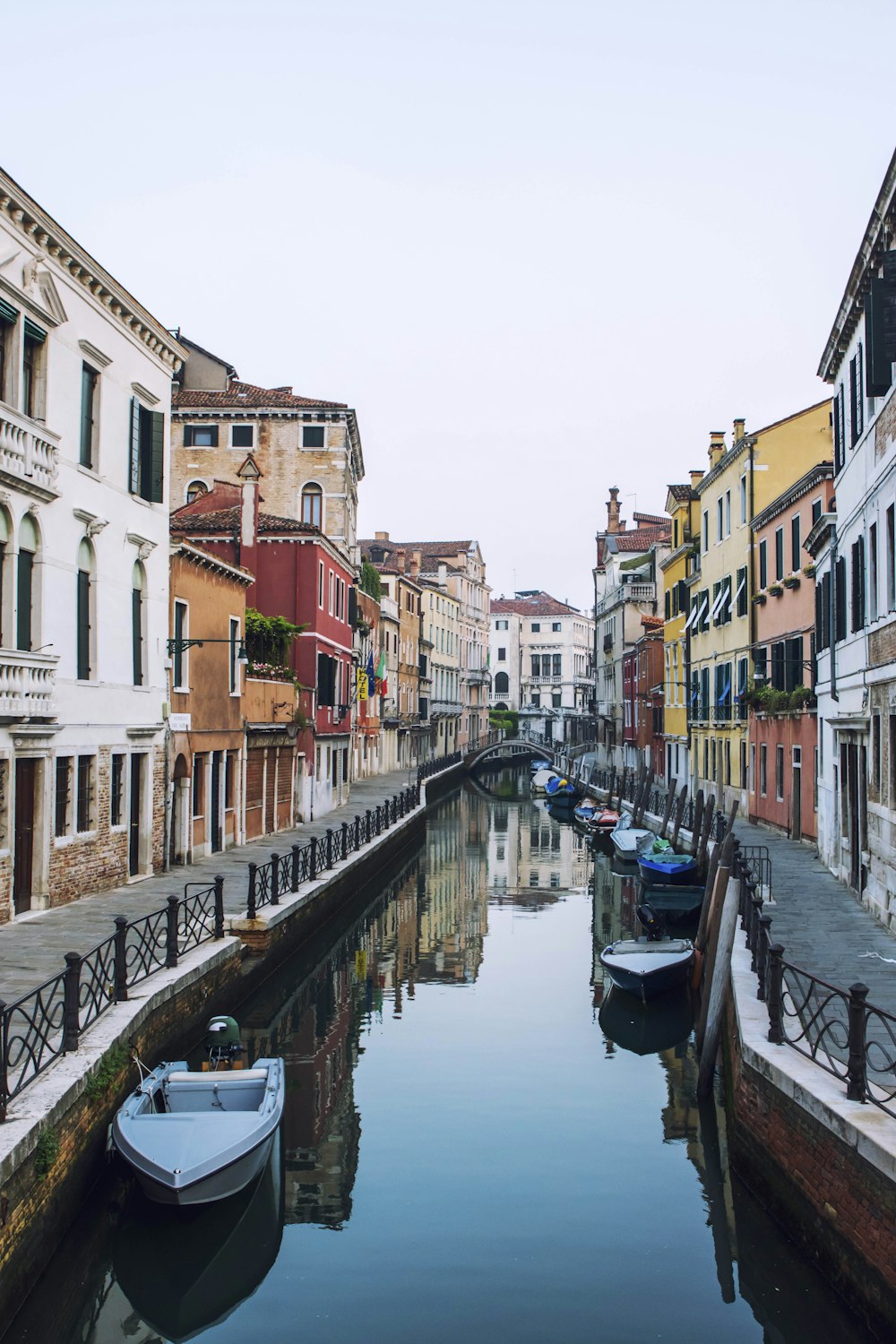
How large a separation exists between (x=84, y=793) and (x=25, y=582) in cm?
342

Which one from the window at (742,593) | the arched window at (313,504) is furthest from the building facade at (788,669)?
the arched window at (313,504)

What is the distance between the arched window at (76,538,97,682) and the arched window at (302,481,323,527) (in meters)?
25.4

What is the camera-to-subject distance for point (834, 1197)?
777 cm

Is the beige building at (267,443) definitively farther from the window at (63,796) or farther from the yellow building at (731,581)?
the window at (63,796)

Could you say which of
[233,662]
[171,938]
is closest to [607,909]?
[233,662]

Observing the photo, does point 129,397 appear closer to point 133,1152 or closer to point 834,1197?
point 133,1152

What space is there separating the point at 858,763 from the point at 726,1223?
8.87 meters

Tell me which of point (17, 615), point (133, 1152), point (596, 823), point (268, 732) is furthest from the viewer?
point (596, 823)

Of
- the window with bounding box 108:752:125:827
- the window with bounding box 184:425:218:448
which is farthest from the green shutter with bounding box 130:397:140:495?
the window with bounding box 184:425:218:448

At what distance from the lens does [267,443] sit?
42219 millimetres

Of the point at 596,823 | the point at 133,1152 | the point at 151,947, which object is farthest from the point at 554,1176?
the point at 596,823

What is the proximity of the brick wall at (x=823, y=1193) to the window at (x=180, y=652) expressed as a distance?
44.1ft

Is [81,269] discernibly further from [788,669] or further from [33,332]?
[788,669]

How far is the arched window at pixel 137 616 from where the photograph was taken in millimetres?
19266
